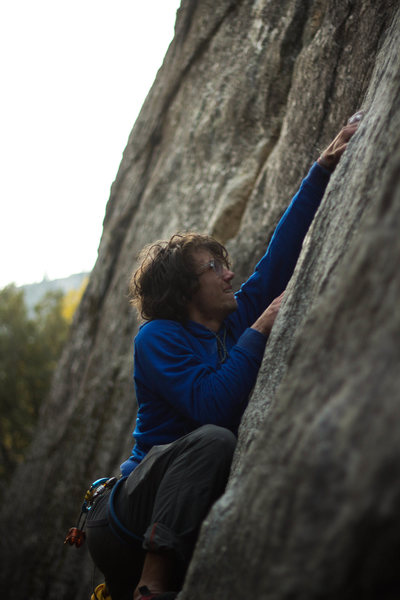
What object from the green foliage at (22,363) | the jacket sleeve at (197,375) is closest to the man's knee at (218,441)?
the jacket sleeve at (197,375)

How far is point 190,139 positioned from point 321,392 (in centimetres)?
691

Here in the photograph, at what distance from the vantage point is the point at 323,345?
193 cm

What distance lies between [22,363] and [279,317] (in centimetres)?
2359

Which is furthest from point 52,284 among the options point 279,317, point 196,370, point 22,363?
point 279,317

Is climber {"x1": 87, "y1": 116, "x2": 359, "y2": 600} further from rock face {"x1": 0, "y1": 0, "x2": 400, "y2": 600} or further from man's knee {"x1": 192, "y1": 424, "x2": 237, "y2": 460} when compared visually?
rock face {"x1": 0, "y1": 0, "x2": 400, "y2": 600}

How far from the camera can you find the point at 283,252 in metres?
3.88

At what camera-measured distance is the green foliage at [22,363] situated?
23500 mm

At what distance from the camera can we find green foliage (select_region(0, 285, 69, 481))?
77.1 feet

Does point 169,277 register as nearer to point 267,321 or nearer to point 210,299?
point 210,299

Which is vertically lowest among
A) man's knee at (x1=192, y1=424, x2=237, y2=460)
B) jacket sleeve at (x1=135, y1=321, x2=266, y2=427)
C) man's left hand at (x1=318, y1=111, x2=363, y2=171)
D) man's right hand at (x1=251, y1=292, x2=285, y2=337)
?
man's knee at (x1=192, y1=424, x2=237, y2=460)

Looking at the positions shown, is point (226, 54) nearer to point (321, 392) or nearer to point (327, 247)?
point (327, 247)

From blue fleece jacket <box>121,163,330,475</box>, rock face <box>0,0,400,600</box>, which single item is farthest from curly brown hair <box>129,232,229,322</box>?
rock face <box>0,0,400,600</box>

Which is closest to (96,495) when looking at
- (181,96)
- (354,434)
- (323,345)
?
(323,345)

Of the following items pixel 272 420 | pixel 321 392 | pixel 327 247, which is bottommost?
pixel 272 420
